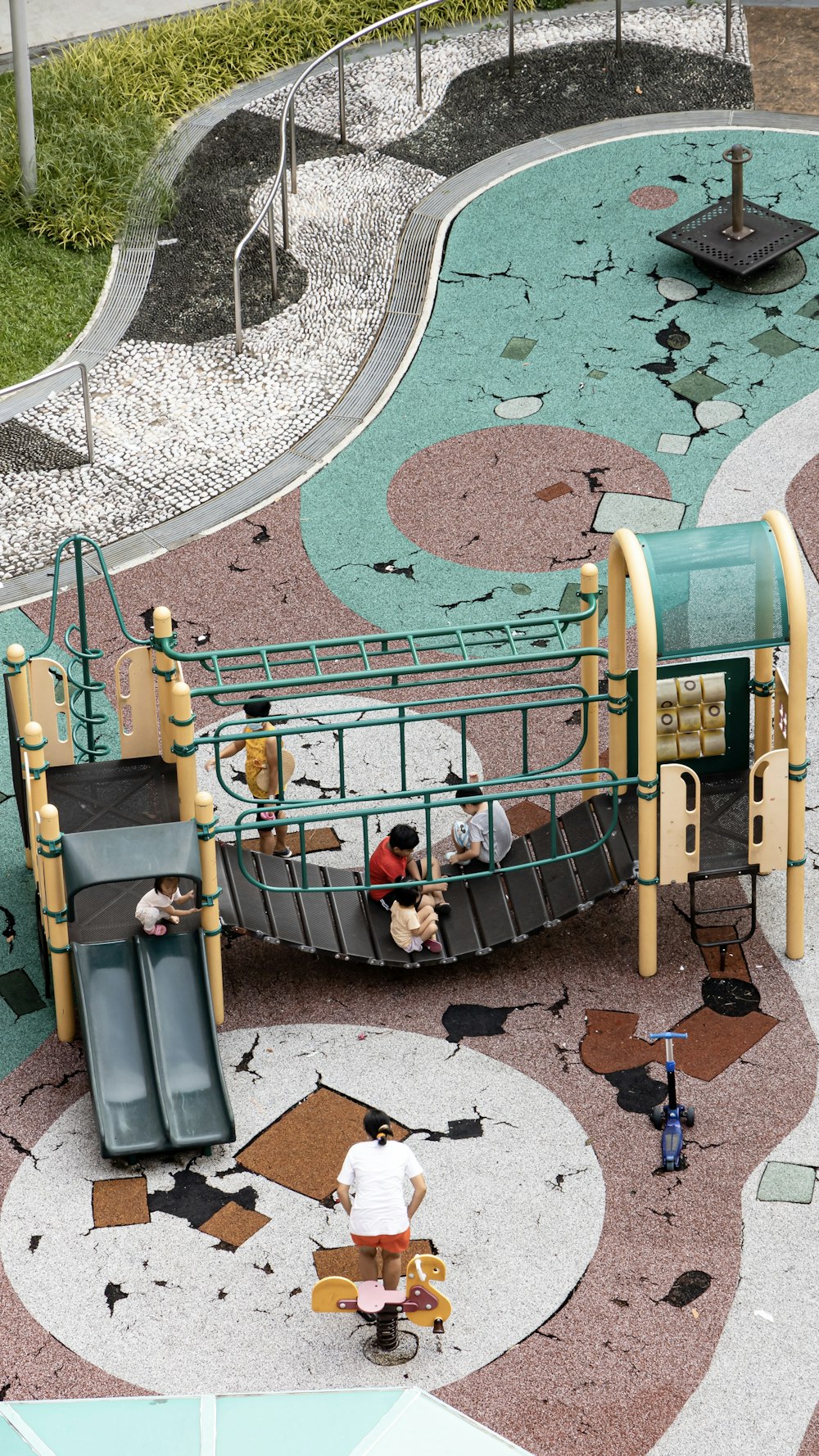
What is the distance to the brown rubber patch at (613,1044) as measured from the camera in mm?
10086

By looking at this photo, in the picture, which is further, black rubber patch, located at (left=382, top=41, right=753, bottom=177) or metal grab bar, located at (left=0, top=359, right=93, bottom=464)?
black rubber patch, located at (left=382, top=41, right=753, bottom=177)

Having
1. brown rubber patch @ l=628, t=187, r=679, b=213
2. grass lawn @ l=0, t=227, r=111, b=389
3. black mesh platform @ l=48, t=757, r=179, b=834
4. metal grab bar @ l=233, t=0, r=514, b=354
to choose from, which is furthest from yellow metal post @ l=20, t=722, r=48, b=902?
brown rubber patch @ l=628, t=187, r=679, b=213

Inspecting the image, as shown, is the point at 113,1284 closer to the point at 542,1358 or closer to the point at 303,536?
the point at 542,1358

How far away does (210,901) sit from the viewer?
392 inches

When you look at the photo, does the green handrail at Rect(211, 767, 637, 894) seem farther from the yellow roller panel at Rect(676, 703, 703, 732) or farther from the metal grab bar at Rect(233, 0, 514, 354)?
the metal grab bar at Rect(233, 0, 514, 354)

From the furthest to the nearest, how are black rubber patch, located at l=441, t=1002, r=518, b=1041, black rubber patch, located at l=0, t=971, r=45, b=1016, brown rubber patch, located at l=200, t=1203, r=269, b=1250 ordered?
1. black rubber patch, located at l=0, t=971, r=45, b=1016
2. black rubber patch, located at l=441, t=1002, r=518, b=1041
3. brown rubber patch, located at l=200, t=1203, r=269, b=1250

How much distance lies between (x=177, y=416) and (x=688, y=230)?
4587 millimetres

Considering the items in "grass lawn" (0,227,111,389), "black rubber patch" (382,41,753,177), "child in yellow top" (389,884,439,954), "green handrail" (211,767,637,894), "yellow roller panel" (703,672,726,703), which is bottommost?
"child in yellow top" (389,884,439,954)

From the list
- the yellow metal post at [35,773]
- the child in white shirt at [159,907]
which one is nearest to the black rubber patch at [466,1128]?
the child in white shirt at [159,907]

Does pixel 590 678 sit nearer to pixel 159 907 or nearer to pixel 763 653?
pixel 763 653

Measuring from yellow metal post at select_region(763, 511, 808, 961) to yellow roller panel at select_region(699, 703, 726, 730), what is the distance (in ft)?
2.08

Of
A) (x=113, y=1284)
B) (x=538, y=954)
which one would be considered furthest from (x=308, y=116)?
(x=113, y=1284)

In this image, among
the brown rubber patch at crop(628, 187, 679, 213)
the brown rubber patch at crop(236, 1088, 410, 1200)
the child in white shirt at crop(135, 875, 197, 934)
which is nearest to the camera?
the brown rubber patch at crop(236, 1088, 410, 1200)

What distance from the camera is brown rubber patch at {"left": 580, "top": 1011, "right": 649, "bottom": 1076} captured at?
10.1 meters
